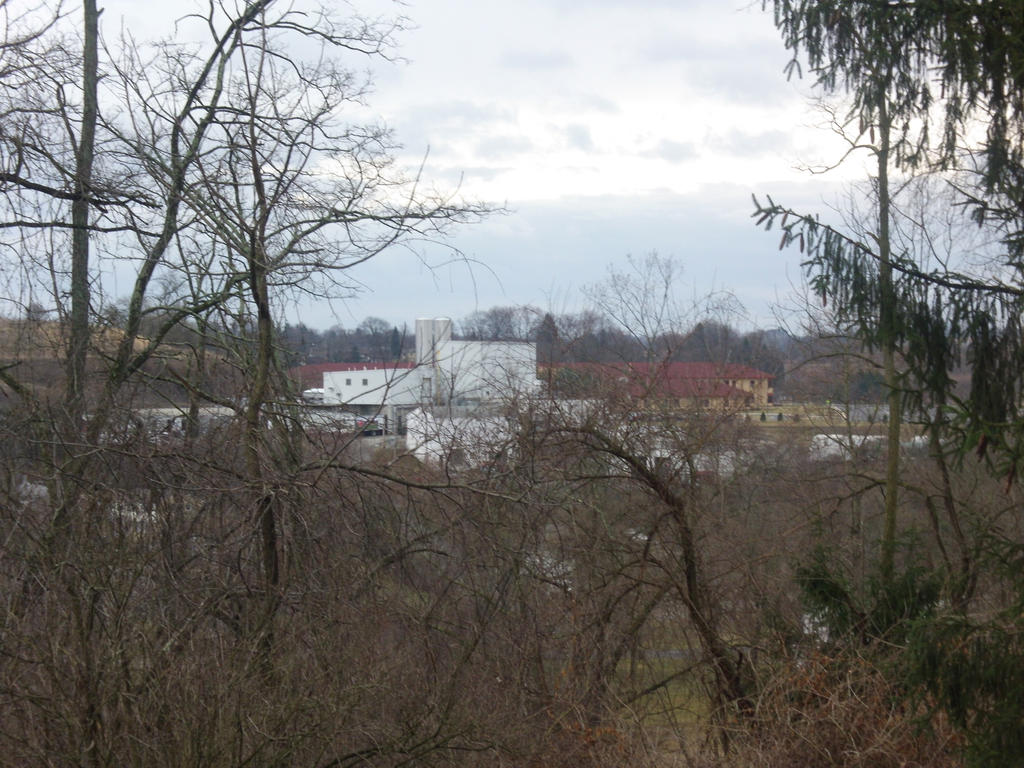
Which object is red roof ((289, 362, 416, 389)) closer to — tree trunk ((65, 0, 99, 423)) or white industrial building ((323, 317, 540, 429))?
white industrial building ((323, 317, 540, 429))

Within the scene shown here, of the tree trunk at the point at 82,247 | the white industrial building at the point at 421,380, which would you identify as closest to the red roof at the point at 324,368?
the white industrial building at the point at 421,380

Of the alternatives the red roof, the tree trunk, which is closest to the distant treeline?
the red roof

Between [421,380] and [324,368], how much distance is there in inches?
36.5

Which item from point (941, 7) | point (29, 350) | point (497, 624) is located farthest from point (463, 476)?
point (941, 7)

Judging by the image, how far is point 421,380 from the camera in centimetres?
716

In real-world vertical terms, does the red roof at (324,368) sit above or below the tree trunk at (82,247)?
below

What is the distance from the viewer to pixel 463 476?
25.1 ft

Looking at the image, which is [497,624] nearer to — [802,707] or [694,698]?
[802,707]

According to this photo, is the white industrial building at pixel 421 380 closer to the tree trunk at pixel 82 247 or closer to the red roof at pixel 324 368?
the red roof at pixel 324 368

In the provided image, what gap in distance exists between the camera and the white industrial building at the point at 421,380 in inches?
266

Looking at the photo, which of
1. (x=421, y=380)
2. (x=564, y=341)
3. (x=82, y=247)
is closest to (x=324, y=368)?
(x=421, y=380)

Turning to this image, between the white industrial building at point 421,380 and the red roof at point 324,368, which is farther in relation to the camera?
the white industrial building at point 421,380

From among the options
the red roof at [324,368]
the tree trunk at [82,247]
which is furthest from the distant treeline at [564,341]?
the tree trunk at [82,247]

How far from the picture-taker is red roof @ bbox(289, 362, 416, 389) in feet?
21.8
